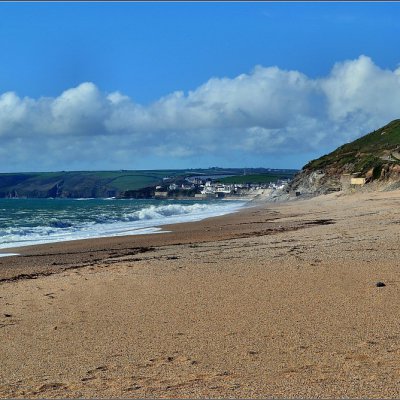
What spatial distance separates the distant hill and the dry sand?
54520mm

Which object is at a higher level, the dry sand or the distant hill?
the distant hill

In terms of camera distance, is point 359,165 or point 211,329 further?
point 359,165

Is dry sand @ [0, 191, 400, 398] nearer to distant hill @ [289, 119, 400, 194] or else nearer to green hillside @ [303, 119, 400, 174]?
distant hill @ [289, 119, 400, 194]

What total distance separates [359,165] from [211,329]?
81403 mm

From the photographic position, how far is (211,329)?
27.1 ft

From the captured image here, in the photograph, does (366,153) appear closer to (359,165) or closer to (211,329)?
(359,165)

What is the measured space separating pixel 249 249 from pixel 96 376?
11141mm

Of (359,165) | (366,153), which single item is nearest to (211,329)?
(359,165)

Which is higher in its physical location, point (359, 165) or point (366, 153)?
point (366, 153)

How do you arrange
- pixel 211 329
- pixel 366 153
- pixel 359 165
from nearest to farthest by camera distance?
pixel 211 329 → pixel 359 165 → pixel 366 153

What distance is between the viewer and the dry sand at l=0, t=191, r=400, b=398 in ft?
20.1

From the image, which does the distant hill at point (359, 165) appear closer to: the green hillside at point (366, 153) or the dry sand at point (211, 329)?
the green hillside at point (366, 153)

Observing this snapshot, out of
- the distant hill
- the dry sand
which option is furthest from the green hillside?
the dry sand

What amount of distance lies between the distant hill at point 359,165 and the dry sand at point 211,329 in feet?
179
